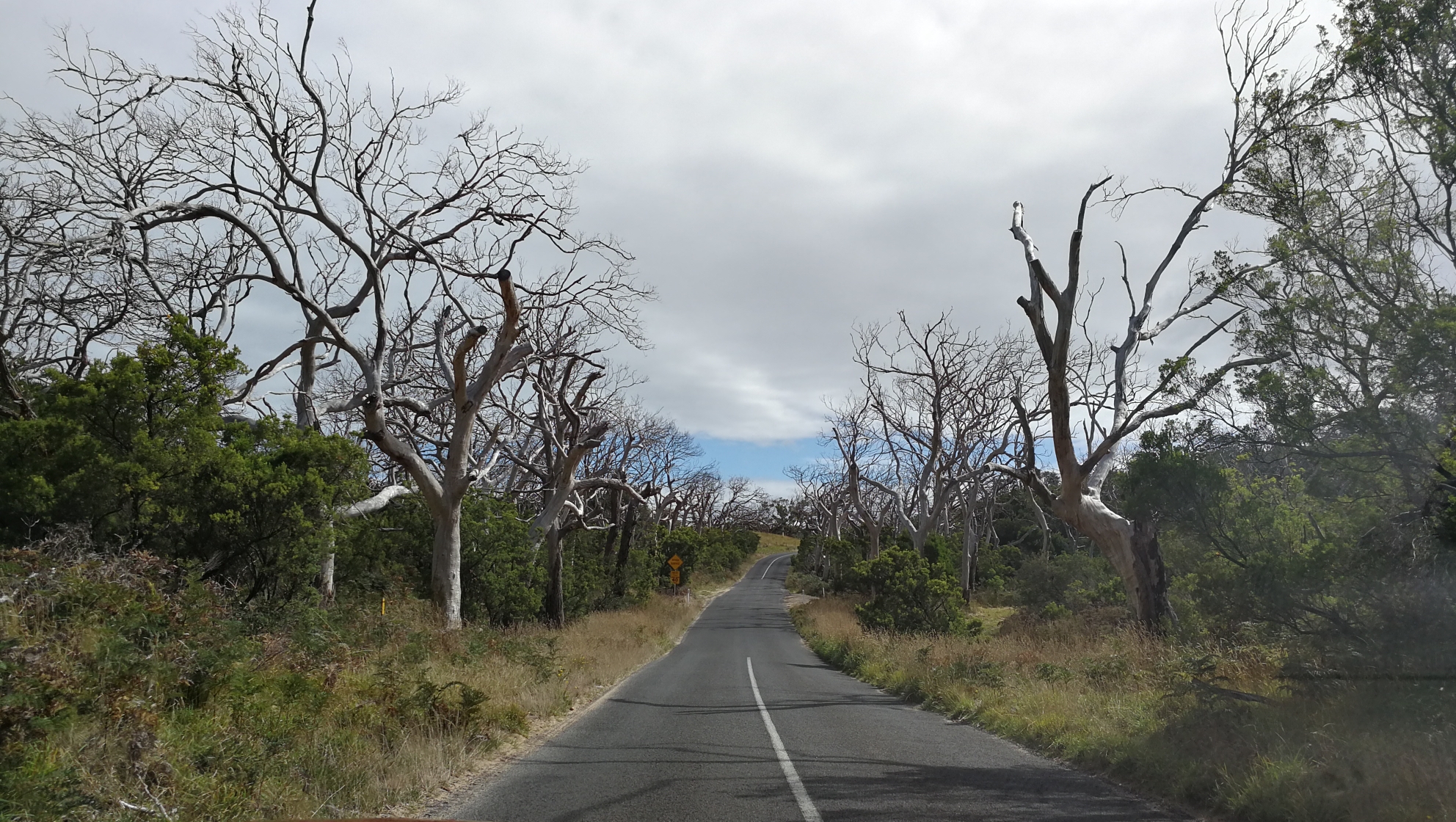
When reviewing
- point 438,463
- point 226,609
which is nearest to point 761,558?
point 438,463

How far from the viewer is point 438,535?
18.5 meters

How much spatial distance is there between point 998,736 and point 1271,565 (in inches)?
179

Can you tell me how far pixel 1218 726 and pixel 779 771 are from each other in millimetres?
4104

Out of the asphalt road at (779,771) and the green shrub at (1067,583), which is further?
the green shrub at (1067,583)

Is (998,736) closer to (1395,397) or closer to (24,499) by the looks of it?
(1395,397)

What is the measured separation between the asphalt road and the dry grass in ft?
1.57

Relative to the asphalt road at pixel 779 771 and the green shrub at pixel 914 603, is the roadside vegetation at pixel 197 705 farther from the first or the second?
the green shrub at pixel 914 603

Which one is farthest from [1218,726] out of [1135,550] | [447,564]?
[447,564]

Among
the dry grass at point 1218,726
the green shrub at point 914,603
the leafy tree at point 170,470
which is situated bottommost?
the dry grass at point 1218,726

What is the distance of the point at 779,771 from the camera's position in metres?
8.69

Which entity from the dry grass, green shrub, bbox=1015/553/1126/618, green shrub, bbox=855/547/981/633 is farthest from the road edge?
green shrub, bbox=1015/553/1126/618

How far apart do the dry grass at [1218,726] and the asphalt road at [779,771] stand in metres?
0.48

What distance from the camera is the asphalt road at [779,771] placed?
23.1 feet

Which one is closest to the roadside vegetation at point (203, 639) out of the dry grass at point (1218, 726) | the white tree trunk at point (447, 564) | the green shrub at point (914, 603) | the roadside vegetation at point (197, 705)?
the roadside vegetation at point (197, 705)
